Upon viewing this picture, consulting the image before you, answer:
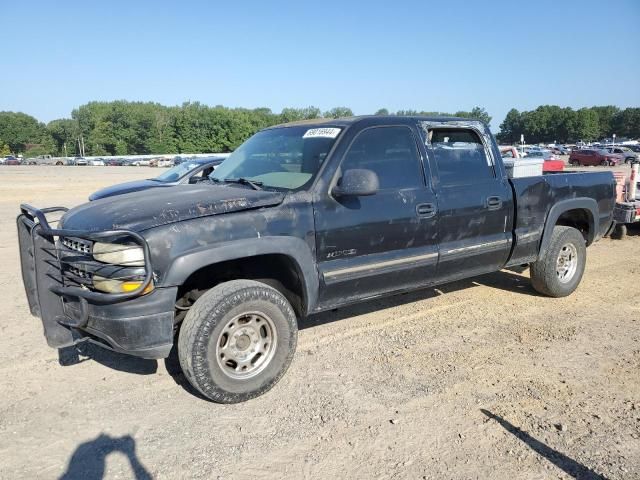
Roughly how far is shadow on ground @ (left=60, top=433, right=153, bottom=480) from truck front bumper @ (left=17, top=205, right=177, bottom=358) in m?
0.52

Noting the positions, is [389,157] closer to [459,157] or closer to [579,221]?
[459,157]

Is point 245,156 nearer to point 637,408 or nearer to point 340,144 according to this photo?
point 340,144

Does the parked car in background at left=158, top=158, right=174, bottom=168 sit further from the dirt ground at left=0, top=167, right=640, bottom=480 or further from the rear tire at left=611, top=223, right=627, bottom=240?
the dirt ground at left=0, top=167, right=640, bottom=480

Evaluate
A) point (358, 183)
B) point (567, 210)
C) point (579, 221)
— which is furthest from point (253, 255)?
point (579, 221)

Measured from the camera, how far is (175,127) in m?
119

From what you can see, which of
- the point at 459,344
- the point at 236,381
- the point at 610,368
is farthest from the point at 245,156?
the point at 610,368

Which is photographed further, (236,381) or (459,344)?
(459,344)

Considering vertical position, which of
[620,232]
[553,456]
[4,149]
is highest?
[4,149]

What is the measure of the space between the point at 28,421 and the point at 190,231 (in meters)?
1.61

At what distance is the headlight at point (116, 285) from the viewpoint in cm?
313

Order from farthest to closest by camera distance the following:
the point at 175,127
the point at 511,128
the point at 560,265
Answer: the point at 511,128 → the point at 175,127 → the point at 560,265

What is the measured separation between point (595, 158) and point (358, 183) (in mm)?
46677

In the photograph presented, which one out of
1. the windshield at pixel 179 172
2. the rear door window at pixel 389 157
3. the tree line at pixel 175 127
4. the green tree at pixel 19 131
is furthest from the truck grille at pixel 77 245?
the green tree at pixel 19 131

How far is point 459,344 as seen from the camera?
4.51m
